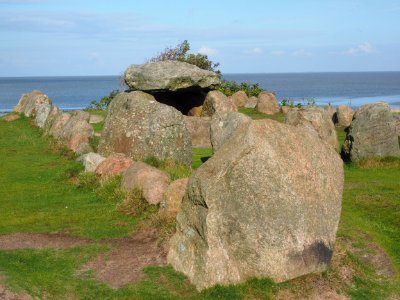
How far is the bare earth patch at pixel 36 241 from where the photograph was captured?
43.6 feet

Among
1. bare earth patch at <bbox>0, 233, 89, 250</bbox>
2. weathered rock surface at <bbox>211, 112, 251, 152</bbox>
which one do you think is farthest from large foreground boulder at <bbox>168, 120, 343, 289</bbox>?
weathered rock surface at <bbox>211, 112, 251, 152</bbox>

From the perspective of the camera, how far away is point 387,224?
50.5 ft

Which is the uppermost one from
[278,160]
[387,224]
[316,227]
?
[278,160]

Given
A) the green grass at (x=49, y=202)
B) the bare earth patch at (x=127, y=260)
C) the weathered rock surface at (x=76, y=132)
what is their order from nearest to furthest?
the bare earth patch at (x=127, y=260) → the green grass at (x=49, y=202) → the weathered rock surface at (x=76, y=132)

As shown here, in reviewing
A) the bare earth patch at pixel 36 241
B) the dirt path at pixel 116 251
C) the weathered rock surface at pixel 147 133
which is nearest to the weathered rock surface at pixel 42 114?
the weathered rock surface at pixel 147 133

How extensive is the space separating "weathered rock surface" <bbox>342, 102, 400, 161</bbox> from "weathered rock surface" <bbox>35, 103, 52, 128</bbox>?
1810cm

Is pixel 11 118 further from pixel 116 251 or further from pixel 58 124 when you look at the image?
pixel 116 251

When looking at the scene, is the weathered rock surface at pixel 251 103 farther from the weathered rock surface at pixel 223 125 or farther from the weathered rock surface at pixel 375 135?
the weathered rock surface at pixel 375 135

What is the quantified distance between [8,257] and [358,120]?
50.5ft

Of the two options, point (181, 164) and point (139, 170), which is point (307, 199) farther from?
point (181, 164)

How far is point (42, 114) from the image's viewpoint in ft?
114

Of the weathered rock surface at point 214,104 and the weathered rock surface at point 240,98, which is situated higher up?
the weathered rock surface at point 214,104

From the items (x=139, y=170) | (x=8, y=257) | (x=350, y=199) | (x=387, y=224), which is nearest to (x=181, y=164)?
(x=139, y=170)

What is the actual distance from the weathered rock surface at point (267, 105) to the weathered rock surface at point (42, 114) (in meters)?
13.3
